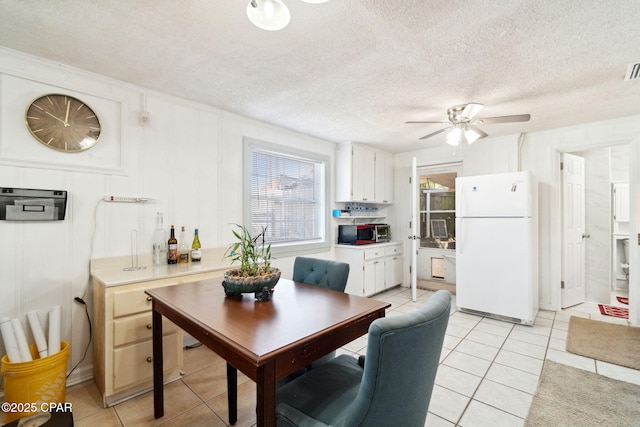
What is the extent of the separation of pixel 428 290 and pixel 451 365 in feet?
8.27

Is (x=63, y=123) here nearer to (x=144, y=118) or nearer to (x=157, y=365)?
(x=144, y=118)

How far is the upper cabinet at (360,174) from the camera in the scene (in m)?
4.36

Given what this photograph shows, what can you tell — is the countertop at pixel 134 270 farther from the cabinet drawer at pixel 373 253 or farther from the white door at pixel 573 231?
the white door at pixel 573 231

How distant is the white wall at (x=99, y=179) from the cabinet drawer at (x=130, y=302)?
23.8 inches

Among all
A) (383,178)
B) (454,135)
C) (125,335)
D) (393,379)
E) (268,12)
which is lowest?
(125,335)

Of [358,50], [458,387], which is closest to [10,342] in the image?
[358,50]

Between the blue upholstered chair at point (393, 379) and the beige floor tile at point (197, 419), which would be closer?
the blue upholstered chair at point (393, 379)

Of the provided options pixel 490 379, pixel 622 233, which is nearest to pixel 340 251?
pixel 490 379

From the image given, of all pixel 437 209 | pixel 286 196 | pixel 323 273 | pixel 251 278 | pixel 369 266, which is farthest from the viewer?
pixel 437 209

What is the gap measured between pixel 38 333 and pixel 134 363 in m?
0.65

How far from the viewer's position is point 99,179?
2.36m

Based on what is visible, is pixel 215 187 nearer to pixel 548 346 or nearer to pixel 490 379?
pixel 490 379

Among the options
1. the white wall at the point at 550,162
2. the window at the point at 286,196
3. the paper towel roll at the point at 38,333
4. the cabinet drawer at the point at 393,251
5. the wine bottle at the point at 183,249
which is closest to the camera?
the paper towel roll at the point at 38,333

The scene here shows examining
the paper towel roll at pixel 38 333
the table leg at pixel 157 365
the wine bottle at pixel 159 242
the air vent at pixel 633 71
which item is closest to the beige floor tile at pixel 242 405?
the table leg at pixel 157 365
